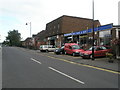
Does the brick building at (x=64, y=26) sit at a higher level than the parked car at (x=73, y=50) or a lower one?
higher

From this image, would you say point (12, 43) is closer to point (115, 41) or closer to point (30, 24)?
point (30, 24)

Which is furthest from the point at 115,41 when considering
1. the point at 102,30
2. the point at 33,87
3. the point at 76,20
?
the point at 76,20

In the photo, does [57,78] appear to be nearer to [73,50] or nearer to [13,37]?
[73,50]

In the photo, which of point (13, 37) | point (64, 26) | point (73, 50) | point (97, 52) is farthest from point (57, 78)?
point (13, 37)

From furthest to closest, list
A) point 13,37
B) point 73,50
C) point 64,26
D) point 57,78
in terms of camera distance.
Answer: point 13,37, point 64,26, point 73,50, point 57,78

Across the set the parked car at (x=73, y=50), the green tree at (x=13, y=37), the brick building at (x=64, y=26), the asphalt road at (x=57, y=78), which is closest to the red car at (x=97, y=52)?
the parked car at (x=73, y=50)

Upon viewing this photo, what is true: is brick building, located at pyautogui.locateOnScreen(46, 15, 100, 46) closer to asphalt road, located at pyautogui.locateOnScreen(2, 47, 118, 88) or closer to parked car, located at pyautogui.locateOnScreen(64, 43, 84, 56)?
parked car, located at pyautogui.locateOnScreen(64, 43, 84, 56)

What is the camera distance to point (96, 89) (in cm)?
604

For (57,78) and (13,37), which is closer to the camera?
(57,78)

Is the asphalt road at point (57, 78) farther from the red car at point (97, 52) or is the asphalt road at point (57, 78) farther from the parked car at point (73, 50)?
the parked car at point (73, 50)

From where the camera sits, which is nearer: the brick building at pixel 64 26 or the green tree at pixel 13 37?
the brick building at pixel 64 26

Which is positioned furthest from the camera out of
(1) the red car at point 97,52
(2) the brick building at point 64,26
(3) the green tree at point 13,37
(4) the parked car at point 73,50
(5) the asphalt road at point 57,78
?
(3) the green tree at point 13,37

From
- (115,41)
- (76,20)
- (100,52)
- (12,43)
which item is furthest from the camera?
(12,43)

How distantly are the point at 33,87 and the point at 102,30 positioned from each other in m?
19.5
